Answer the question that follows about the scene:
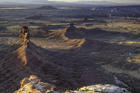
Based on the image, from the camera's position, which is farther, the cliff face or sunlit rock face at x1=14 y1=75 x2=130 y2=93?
the cliff face

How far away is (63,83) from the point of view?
26656mm

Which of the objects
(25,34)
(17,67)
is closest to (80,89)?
(17,67)

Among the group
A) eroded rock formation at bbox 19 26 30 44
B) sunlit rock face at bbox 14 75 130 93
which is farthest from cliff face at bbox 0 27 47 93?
eroded rock formation at bbox 19 26 30 44

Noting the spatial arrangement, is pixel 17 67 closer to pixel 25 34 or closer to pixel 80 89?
pixel 25 34

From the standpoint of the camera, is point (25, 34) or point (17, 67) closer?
point (17, 67)

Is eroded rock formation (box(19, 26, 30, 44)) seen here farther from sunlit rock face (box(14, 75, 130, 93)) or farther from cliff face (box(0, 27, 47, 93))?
sunlit rock face (box(14, 75, 130, 93))

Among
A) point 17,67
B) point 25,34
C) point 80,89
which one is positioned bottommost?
point 17,67

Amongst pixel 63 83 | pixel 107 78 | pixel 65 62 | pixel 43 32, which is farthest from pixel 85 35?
pixel 63 83

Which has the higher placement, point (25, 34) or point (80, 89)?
point (25, 34)

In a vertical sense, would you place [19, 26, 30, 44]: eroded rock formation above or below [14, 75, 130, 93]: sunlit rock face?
above

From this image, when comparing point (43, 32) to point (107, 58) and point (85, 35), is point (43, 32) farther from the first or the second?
point (107, 58)

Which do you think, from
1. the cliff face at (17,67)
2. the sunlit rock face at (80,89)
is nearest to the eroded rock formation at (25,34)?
the cliff face at (17,67)

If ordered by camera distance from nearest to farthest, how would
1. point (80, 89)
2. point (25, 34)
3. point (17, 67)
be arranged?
point (80, 89) < point (17, 67) < point (25, 34)

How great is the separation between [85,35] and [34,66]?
4635cm
